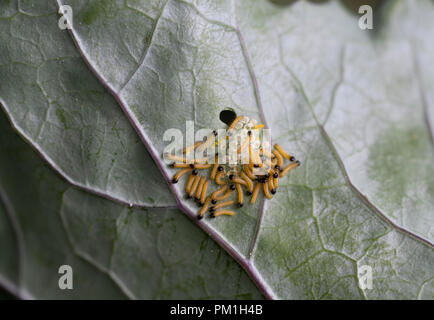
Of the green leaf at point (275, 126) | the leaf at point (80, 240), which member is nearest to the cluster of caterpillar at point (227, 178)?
the green leaf at point (275, 126)

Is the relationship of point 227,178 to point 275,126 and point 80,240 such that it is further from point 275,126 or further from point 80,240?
point 80,240

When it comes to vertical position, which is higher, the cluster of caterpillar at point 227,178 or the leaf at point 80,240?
the cluster of caterpillar at point 227,178

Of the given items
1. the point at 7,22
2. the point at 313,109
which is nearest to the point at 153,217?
the point at 313,109

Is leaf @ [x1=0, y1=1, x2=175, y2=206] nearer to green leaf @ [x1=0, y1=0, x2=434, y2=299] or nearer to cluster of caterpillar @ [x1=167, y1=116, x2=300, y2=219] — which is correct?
green leaf @ [x1=0, y1=0, x2=434, y2=299]

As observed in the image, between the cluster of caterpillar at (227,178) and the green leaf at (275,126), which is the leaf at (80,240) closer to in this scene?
the green leaf at (275,126)
